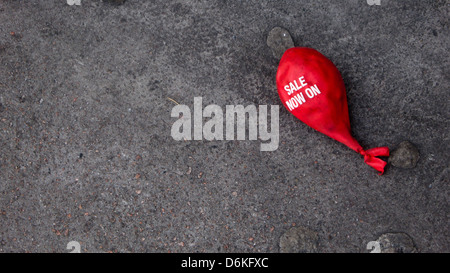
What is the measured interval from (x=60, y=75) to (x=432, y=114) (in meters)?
2.33

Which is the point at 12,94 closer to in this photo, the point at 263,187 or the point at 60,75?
the point at 60,75

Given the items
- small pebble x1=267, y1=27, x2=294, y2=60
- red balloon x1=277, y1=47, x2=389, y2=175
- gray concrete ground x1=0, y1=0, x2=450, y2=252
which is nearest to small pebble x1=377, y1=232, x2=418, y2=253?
gray concrete ground x1=0, y1=0, x2=450, y2=252

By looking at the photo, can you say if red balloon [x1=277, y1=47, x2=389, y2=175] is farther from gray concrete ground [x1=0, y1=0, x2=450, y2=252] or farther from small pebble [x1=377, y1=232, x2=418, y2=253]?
small pebble [x1=377, y1=232, x2=418, y2=253]

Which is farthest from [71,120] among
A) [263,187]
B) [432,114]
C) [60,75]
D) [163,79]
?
[432,114]

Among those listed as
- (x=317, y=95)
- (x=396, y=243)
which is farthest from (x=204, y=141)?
(x=396, y=243)

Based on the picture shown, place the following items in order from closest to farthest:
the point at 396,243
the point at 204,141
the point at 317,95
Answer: the point at 317,95
the point at 396,243
the point at 204,141

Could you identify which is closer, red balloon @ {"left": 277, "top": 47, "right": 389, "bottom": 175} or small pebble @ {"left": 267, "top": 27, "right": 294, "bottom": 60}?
red balloon @ {"left": 277, "top": 47, "right": 389, "bottom": 175}

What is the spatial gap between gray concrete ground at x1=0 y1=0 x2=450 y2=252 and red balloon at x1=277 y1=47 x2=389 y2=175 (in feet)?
0.40

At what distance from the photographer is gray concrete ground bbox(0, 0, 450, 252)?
2.21 m

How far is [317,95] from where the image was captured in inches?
80.2

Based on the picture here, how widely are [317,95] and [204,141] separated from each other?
74cm

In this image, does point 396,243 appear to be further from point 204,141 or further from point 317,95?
point 204,141

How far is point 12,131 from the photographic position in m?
2.33

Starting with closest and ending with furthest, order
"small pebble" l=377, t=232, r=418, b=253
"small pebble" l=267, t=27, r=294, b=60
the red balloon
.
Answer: the red balloon, "small pebble" l=377, t=232, r=418, b=253, "small pebble" l=267, t=27, r=294, b=60
